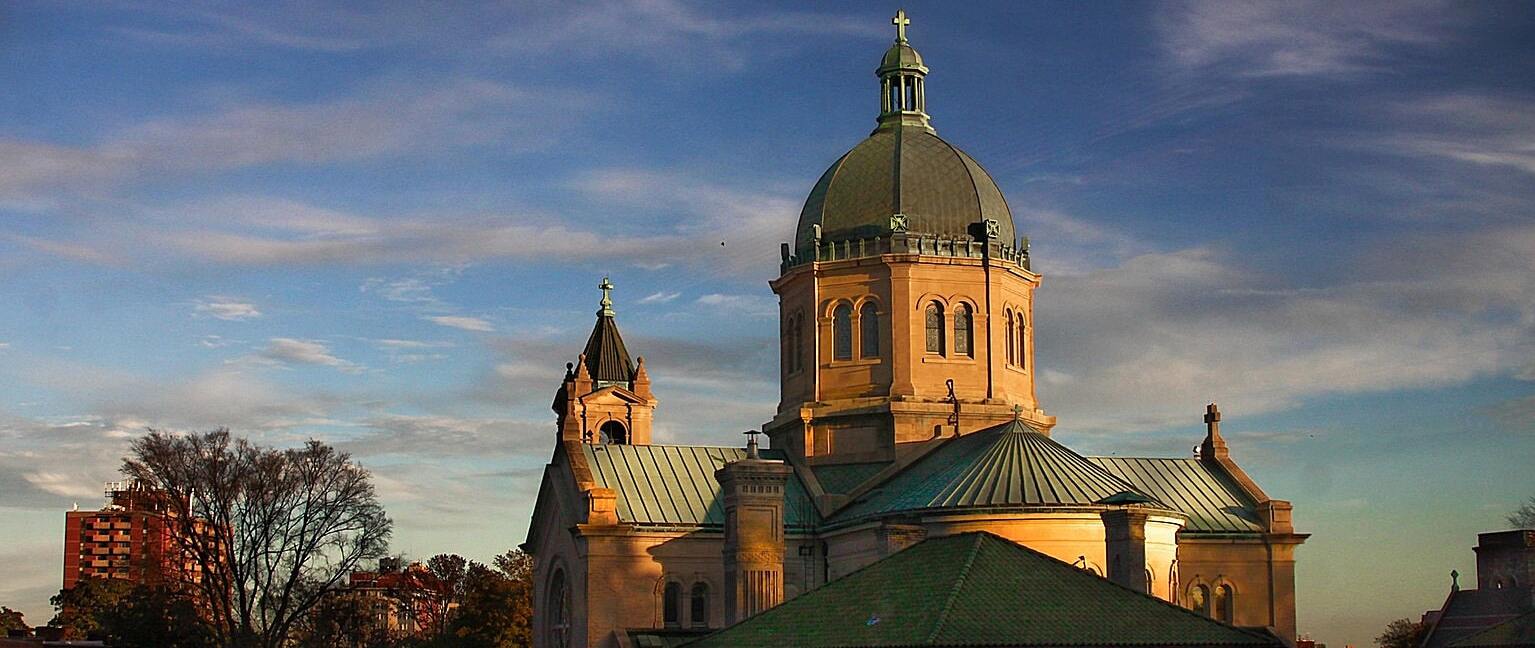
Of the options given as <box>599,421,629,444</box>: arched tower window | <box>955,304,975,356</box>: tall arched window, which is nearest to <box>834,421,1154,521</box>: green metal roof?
<box>955,304,975,356</box>: tall arched window

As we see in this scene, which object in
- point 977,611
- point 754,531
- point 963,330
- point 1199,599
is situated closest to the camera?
point 977,611

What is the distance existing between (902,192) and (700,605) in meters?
14.1

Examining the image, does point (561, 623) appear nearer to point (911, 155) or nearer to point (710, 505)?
point (710, 505)

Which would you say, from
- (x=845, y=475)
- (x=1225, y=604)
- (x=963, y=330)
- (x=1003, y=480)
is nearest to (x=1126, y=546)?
(x=1003, y=480)

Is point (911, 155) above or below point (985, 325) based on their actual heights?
above

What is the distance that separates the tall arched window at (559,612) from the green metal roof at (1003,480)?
27.8 feet

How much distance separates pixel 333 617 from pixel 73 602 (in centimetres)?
2743

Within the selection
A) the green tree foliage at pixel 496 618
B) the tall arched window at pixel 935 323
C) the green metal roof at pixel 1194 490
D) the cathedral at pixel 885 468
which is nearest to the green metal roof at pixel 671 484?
the cathedral at pixel 885 468

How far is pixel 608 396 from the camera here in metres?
69.0

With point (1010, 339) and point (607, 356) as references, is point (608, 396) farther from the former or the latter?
point (1010, 339)

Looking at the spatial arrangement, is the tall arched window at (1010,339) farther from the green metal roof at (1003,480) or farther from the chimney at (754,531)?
the chimney at (754,531)

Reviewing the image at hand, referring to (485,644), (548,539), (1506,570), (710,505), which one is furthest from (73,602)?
(1506,570)

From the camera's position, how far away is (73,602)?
9431 centimetres

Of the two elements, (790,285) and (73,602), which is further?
(73,602)
